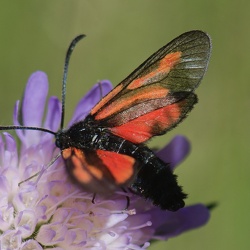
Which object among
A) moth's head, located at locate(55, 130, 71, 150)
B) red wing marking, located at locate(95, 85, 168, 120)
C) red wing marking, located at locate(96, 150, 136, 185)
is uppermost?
red wing marking, located at locate(95, 85, 168, 120)

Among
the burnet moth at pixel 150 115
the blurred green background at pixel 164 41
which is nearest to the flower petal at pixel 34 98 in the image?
the burnet moth at pixel 150 115

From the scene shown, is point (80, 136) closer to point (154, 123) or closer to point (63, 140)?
point (63, 140)

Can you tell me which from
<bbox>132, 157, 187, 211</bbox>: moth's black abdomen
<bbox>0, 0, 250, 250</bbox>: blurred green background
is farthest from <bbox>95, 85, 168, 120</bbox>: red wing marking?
<bbox>0, 0, 250, 250</bbox>: blurred green background

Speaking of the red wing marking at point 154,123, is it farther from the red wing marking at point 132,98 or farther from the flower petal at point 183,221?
the flower petal at point 183,221

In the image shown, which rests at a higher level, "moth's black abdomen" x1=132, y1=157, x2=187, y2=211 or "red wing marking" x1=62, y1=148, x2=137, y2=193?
"red wing marking" x1=62, y1=148, x2=137, y2=193

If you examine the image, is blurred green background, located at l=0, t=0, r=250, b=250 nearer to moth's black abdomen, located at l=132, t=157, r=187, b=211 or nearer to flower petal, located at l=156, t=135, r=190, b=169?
flower petal, located at l=156, t=135, r=190, b=169

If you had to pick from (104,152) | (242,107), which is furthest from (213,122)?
(104,152)
